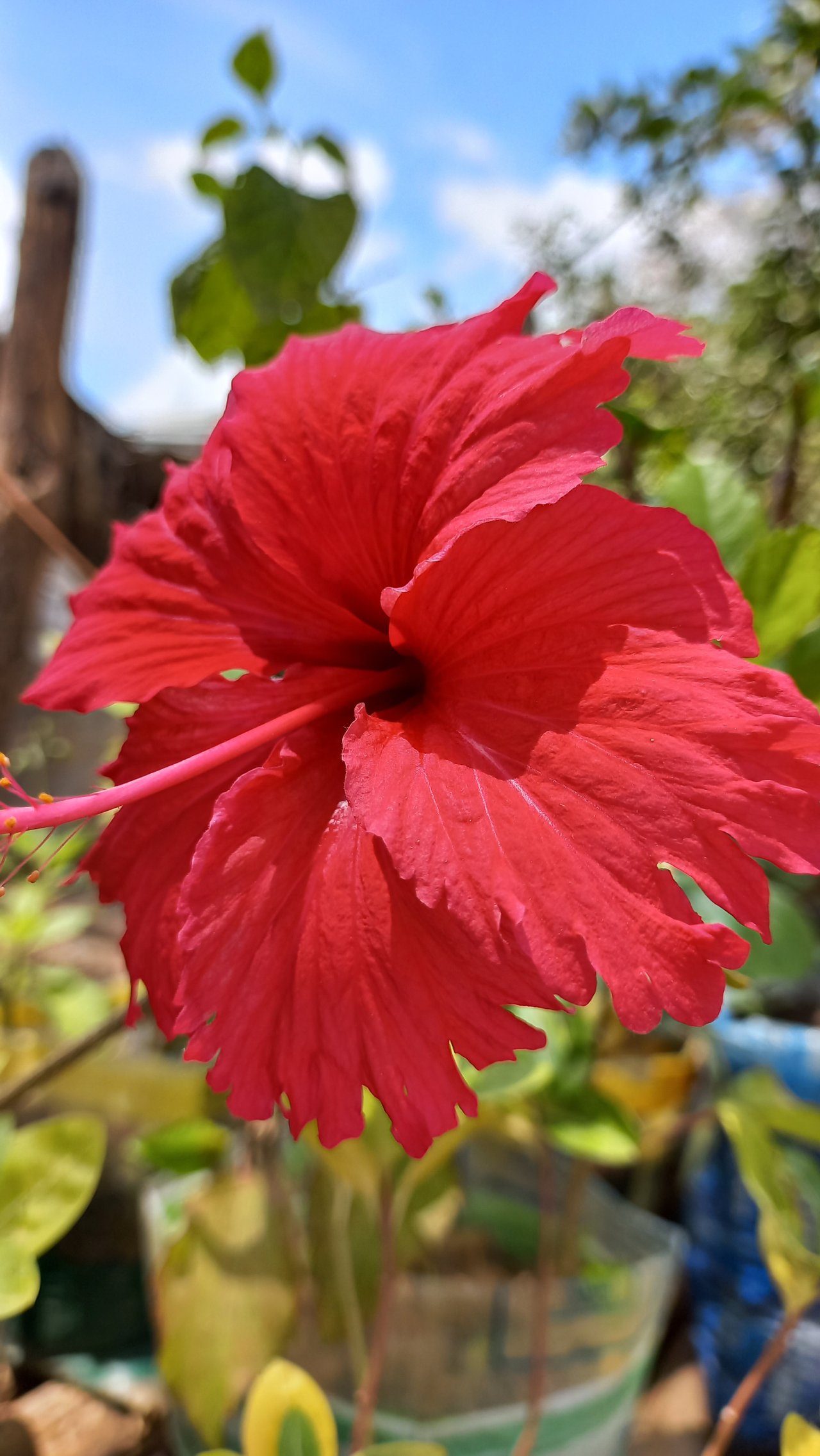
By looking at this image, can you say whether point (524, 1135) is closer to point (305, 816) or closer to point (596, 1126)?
point (596, 1126)

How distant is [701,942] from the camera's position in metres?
0.21

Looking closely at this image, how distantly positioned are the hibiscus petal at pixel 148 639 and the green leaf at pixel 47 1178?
20 centimetres

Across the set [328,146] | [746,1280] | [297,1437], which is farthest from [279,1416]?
[328,146]

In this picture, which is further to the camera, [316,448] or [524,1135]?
[524,1135]

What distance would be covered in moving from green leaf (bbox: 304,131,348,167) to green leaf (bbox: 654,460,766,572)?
41 cm

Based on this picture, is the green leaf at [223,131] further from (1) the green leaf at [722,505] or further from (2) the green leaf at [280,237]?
(1) the green leaf at [722,505]

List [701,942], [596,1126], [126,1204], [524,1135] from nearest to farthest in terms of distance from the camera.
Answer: [701,942] → [596,1126] → [524,1135] → [126,1204]

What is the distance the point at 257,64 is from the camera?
Answer: 62 centimetres

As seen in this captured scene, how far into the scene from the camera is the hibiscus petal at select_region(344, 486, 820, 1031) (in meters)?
0.21

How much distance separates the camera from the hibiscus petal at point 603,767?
0.68 ft

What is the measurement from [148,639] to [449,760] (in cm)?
13

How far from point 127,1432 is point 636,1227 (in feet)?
1.04

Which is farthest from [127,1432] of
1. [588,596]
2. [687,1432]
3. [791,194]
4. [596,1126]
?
[791,194]

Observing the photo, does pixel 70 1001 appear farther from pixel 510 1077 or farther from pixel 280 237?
pixel 280 237
